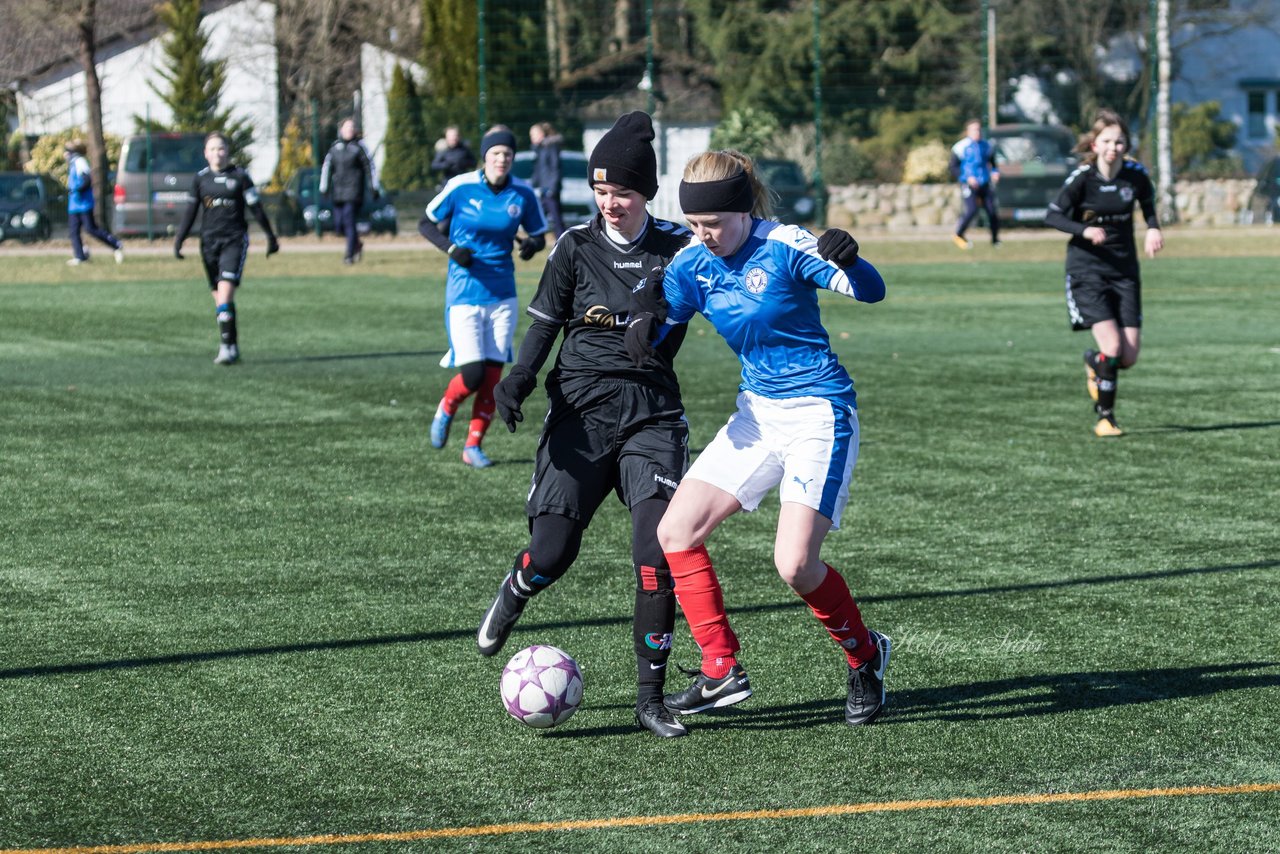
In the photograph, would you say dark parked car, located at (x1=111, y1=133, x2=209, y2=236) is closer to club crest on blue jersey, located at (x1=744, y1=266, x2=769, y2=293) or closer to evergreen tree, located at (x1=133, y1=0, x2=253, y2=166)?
evergreen tree, located at (x1=133, y1=0, x2=253, y2=166)

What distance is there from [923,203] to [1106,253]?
26263mm

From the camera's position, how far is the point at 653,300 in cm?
556

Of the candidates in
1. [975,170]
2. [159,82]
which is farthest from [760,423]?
[159,82]

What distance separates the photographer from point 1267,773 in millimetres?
5105

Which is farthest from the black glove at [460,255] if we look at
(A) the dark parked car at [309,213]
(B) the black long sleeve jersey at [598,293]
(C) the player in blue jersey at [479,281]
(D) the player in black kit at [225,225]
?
(A) the dark parked car at [309,213]

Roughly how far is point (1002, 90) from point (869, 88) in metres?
15.1

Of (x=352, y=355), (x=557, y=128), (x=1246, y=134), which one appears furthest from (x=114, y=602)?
(x=1246, y=134)

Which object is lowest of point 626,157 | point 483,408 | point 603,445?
point 483,408

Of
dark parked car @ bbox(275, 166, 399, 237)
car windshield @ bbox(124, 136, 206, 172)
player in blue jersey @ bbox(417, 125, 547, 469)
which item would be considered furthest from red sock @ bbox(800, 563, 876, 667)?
car windshield @ bbox(124, 136, 206, 172)

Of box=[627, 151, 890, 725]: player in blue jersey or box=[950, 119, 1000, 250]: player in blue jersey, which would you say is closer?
box=[627, 151, 890, 725]: player in blue jersey

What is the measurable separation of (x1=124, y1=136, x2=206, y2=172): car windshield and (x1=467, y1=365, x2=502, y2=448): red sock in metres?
25.2

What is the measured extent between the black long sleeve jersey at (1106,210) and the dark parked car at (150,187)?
2524 centimetres

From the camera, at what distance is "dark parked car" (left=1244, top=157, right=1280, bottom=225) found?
36.2m

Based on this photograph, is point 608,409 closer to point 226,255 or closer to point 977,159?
point 226,255
